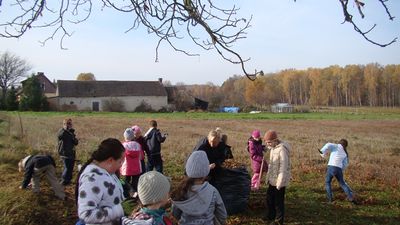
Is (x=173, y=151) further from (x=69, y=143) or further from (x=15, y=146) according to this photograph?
(x=69, y=143)

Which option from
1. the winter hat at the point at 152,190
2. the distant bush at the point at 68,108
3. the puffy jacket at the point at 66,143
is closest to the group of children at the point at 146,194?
the winter hat at the point at 152,190

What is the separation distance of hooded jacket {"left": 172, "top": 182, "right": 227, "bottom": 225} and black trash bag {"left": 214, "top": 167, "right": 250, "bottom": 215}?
9.59ft

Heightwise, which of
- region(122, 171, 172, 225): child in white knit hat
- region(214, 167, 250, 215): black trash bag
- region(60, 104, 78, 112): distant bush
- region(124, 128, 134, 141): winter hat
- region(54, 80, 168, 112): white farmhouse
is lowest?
region(214, 167, 250, 215): black trash bag

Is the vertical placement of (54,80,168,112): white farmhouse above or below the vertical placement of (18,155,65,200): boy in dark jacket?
above

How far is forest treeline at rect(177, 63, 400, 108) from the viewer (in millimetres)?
105688

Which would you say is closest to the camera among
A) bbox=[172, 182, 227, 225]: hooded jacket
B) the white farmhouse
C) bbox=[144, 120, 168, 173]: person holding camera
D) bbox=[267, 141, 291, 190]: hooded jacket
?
bbox=[172, 182, 227, 225]: hooded jacket

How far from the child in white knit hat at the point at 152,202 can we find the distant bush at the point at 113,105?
61458 mm

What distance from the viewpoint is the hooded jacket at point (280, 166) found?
6383mm

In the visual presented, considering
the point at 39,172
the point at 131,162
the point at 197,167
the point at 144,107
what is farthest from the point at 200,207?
the point at 144,107

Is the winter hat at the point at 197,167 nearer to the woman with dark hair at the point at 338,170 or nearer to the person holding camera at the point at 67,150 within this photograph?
the woman with dark hair at the point at 338,170

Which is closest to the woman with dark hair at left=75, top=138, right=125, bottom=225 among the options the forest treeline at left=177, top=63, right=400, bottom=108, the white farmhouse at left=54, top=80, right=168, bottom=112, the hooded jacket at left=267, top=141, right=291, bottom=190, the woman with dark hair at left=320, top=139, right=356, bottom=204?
the hooded jacket at left=267, top=141, right=291, bottom=190

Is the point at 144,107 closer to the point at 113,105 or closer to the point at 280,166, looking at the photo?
the point at 113,105

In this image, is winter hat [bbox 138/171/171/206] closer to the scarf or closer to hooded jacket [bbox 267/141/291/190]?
the scarf

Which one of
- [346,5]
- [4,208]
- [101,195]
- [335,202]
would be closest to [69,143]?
[4,208]
